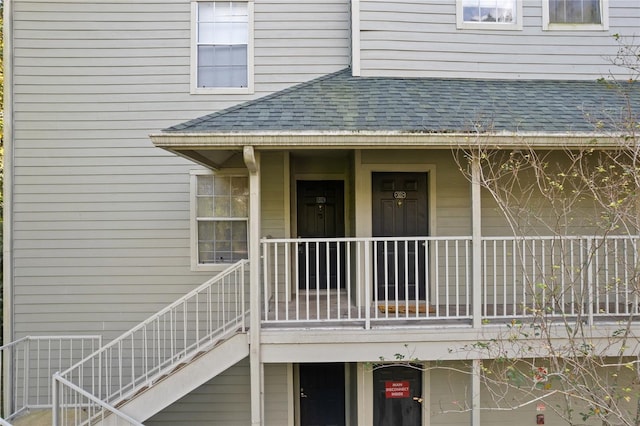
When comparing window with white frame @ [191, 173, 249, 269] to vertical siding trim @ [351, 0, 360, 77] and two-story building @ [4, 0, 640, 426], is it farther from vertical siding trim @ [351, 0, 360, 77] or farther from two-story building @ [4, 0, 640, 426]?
vertical siding trim @ [351, 0, 360, 77]

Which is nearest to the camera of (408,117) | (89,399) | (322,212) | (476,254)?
(89,399)

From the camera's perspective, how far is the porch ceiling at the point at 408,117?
455 centimetres

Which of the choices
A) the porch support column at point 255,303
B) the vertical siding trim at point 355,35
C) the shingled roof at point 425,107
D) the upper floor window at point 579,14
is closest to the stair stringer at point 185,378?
the porch support column at point 255,303

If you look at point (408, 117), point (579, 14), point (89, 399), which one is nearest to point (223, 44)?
point (408, 117)

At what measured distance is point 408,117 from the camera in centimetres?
494

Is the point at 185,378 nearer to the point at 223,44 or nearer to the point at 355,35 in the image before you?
the point at 223,44

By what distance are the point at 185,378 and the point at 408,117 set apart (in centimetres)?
399

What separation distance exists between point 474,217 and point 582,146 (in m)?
1.45

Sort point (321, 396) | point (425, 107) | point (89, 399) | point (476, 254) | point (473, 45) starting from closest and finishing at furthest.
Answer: point (89, 399) < point (476, 254) < point (425, 107) < point (473, 45) < point (321, 396)

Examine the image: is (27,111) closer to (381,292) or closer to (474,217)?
(381,292)

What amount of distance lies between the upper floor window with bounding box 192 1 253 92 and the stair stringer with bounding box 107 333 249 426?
12.6ft

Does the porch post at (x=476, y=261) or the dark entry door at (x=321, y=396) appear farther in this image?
the dark entry door at (x=321, y=396)

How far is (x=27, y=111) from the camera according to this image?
6309 millimetres

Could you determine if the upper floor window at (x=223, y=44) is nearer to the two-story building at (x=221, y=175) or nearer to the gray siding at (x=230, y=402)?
the two-story building at (x=221, y=175)
